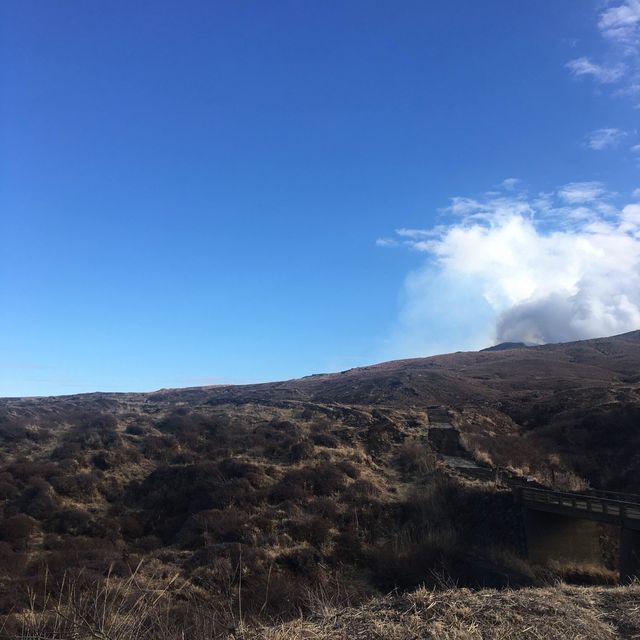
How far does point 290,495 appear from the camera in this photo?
32.4m

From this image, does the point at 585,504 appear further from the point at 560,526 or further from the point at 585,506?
the point at 560,526

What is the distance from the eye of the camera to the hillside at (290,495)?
2220 centimetres

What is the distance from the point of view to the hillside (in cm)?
2220

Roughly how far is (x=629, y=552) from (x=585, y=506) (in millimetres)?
3081

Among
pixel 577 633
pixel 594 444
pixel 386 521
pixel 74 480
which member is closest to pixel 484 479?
pixel 386 521

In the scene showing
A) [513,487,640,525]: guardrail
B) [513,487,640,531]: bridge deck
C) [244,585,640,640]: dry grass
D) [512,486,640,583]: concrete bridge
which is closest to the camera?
[244,585,640,640]: dry grass

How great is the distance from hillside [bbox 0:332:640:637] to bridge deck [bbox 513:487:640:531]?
1605mm

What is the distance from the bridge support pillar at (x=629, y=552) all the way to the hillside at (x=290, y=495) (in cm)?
240

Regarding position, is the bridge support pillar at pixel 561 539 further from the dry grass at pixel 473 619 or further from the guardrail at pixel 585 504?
the dry grass at pixel 473 619

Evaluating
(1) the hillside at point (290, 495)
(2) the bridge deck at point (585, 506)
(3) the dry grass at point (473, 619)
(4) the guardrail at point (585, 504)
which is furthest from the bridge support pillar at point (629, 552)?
(3) the dry grass at point (473, 619)

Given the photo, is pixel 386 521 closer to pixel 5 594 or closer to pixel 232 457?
pixel 232 457

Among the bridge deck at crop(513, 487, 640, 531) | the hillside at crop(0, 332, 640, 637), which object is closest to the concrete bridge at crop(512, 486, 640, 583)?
the bridge deck at crop(513, 487, 640, 531)

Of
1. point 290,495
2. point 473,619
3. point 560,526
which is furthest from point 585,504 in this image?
point 473,619

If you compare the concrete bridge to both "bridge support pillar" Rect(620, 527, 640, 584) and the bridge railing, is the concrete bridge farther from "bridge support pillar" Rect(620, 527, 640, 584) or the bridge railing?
"bridge support pillar" Rect(620, 527, 640, 584)
